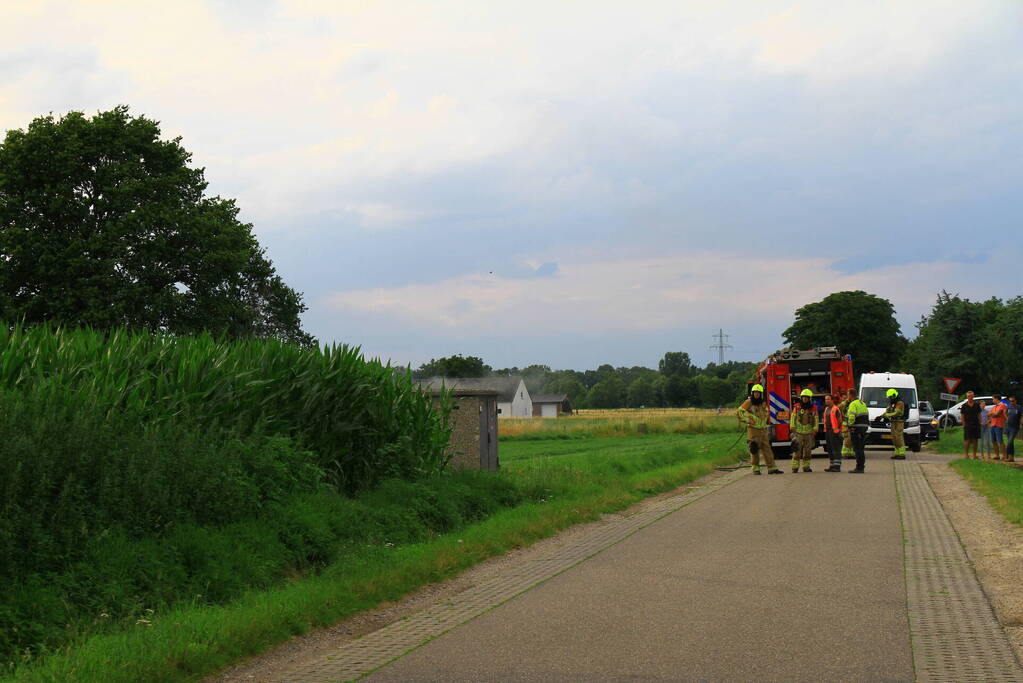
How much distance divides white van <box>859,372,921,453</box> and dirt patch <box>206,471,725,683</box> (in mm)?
26004

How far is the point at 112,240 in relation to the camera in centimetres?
3988

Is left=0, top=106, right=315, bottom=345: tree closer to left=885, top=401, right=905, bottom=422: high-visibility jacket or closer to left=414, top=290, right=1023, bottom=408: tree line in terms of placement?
left=414, top=290, right=1023, bottom=408: tree line

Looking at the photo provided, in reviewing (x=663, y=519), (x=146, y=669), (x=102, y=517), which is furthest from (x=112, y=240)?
(x=146, y=669)

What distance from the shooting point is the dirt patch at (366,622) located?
6902 millimetres

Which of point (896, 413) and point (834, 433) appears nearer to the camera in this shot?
point (834, 433)

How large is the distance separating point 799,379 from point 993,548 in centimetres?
2032

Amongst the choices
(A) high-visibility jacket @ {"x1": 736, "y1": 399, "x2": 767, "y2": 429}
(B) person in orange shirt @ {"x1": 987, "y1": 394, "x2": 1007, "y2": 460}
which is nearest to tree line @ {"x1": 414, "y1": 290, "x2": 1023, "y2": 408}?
(A) high-visibility jacket @ {"x1": 736, "y1": 399, "x2": 767, "y2": 429}

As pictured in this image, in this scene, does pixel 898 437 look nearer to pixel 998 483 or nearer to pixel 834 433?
pixel 834 433

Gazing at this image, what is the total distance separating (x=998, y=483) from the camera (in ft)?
61.8

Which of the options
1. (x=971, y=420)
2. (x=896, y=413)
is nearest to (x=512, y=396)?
(x=971, y=420)

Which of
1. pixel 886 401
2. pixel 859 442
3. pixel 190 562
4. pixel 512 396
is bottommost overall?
pixel 190 562

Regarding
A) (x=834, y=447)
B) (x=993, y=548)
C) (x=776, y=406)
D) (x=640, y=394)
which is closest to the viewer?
(x=993, y=548)

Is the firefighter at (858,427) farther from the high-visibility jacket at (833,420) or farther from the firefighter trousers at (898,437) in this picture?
the firefighter trousers at (898,437)

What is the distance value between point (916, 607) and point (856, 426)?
55.8ft
